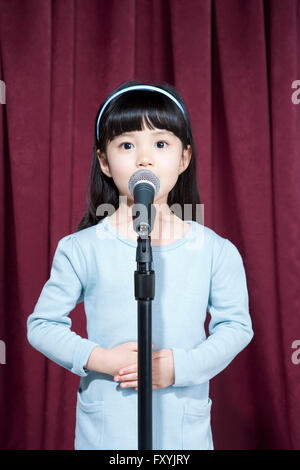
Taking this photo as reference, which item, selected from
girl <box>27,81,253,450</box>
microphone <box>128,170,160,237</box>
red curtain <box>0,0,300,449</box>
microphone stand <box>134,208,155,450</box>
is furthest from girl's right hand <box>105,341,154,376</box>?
red curtain <box>0,0,300,449</box>

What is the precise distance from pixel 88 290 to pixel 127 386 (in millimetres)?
196

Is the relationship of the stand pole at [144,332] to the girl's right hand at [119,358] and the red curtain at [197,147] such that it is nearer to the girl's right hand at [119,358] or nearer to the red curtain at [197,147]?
the girl's right hand at [119,358]

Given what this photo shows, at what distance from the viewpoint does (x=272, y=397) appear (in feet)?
4.44

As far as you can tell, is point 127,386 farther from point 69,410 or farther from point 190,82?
point 190,82

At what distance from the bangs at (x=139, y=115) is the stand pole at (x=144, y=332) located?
30cm

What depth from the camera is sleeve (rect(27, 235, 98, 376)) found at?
0.72 meters

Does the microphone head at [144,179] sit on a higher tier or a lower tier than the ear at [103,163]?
lower

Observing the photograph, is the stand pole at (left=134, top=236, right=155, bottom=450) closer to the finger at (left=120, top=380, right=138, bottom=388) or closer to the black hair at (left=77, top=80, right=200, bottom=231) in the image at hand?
the finger at (left=120, top=380, right=138, bottom=388)

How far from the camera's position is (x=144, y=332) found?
562 mm

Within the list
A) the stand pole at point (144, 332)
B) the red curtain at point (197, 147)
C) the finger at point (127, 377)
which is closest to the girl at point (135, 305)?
the finger at point (127, 377)

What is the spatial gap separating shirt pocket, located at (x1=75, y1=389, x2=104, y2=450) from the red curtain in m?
0.55

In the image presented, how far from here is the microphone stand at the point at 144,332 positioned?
56cm

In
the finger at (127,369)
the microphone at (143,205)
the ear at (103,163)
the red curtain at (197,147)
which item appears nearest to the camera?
the microphone at (143,205)

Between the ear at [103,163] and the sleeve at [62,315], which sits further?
the ear at [103,163]
